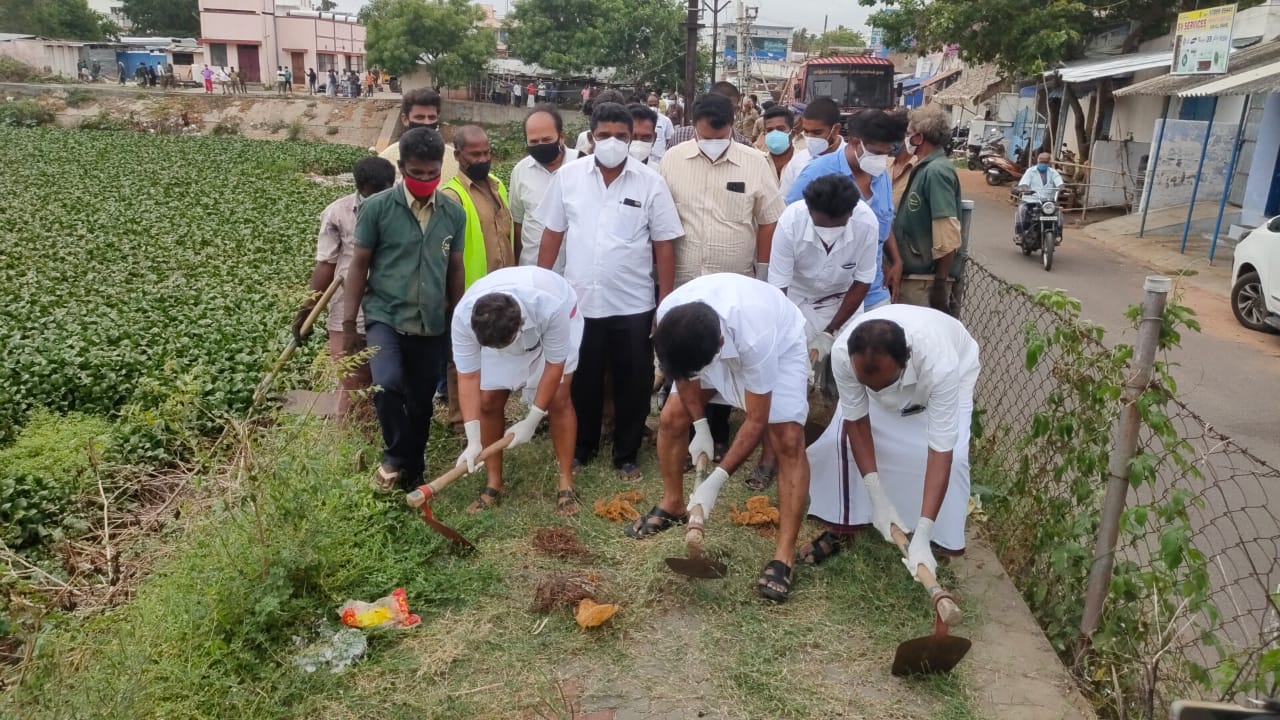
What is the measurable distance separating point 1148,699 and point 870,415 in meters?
1.38

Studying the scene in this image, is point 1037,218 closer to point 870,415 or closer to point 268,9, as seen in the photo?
point 870,415

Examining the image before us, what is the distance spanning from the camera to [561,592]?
335 centimetres

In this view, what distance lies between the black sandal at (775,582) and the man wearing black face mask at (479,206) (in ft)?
6.94

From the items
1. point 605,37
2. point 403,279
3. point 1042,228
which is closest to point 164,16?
point 605,37

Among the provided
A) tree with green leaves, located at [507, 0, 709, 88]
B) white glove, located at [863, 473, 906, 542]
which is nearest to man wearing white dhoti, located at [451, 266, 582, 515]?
white glove, located at [863, 473, 906, 542]

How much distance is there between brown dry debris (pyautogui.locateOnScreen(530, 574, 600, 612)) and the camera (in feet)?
10.9

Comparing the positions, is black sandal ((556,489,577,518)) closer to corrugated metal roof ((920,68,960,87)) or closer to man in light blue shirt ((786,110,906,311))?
man in light blue shirt ((786,110,906,311))

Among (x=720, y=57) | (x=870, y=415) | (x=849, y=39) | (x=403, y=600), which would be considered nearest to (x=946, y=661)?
(x=870, y=415)

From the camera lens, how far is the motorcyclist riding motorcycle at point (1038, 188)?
12617mm

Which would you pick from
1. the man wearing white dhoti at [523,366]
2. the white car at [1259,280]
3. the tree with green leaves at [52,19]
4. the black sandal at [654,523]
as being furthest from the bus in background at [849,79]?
the tree with green leaves at [52,19]

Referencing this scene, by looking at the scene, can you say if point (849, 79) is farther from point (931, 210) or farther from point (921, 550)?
point (921, 550)

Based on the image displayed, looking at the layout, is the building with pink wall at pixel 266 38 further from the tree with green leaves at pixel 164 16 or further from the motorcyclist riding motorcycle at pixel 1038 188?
the motorcyclist riding motorcycle at pixel 1038 188

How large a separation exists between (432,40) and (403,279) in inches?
1488

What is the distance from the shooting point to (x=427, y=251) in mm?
4195
